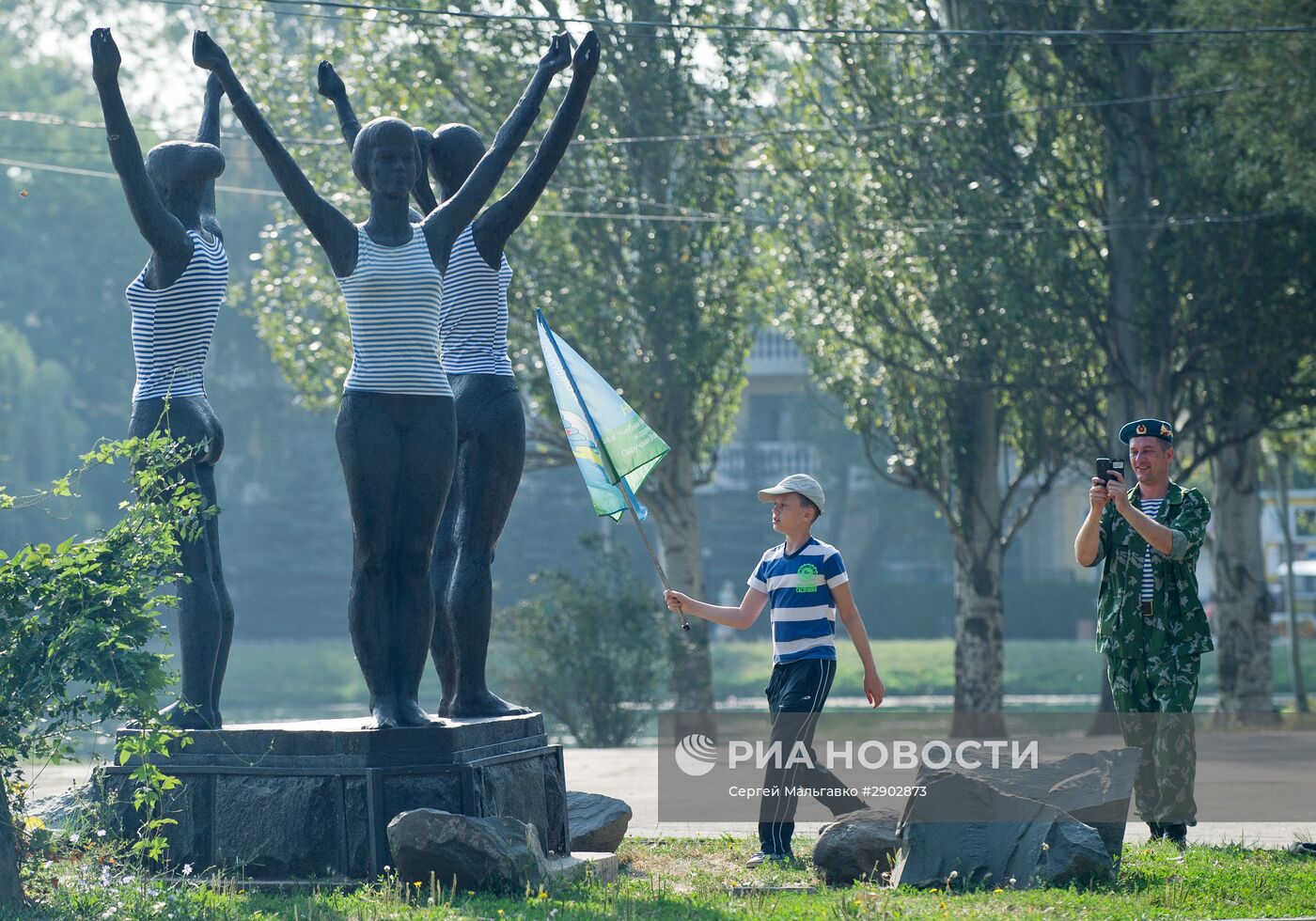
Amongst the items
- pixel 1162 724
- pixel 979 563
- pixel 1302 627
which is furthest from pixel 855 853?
pixel 1302 627

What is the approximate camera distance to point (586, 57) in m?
8.02

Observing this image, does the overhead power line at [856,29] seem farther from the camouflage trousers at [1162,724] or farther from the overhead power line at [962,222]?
the camouflage trousers at [1162,724]

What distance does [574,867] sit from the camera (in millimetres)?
7500

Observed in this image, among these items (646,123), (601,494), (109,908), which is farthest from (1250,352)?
(109,908)

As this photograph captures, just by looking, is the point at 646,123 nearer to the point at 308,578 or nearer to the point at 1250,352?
the point at 1250,352

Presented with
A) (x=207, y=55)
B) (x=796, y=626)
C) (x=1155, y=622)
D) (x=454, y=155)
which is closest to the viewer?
(x=207, y=55)

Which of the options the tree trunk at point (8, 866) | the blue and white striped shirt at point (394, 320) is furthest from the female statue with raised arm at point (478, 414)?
the tree trunk at point (8, 866)

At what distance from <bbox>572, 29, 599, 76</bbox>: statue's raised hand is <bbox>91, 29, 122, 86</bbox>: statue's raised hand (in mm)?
1958

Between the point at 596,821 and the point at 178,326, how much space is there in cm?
305

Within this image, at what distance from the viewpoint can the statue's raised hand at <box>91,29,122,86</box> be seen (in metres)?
7.43

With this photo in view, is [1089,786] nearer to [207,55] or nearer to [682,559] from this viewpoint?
[207,55]

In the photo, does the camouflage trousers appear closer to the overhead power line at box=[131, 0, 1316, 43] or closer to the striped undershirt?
the striped undershirt

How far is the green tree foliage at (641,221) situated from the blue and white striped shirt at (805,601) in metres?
11.6

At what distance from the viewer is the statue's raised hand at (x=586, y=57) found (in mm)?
7949
